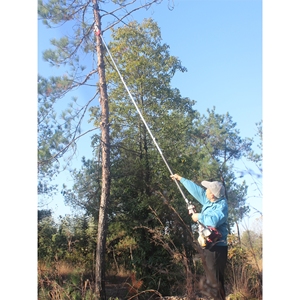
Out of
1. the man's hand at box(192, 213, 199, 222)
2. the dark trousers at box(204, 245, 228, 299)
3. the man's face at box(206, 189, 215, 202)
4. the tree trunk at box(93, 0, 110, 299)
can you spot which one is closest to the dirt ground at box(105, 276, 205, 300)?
the tree trunk at box(93, 0, 110, 299)

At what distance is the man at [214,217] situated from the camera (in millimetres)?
4336

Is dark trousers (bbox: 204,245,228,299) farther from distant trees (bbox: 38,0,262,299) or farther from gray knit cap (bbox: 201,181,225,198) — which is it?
gray knit cap (bbox: 201,181,225,198)

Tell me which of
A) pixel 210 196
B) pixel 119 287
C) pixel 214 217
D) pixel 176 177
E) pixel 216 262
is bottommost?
pixel 119 287

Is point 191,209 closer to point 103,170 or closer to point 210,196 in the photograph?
point 210,196

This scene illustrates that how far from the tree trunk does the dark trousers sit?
1.04m

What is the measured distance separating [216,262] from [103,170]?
141 centimetres

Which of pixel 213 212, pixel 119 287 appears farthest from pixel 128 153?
pixel 119 287

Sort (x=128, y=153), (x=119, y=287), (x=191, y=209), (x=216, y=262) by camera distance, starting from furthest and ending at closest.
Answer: (x=128, y=153), (x=119, y=287), (x=191, y=209), (x=216, y=262)

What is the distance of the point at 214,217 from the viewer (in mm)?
4391

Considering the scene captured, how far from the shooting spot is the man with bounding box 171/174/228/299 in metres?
4.34

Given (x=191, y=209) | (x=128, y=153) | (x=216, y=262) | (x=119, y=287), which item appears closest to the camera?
(x=216, y=262)

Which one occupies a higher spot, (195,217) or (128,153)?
(128,153)

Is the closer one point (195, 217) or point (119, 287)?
point (195, 217)
